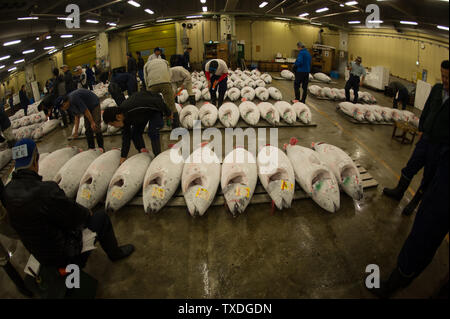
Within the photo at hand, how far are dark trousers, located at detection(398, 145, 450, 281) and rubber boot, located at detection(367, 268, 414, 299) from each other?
60 millimetres

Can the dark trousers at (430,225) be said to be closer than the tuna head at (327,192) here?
Yes

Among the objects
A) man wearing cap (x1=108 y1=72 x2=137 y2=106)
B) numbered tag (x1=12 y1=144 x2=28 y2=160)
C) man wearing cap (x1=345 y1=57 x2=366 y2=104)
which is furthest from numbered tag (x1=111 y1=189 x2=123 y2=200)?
man wearing cap (x1=345 y1=57 x2=366 y2=104)

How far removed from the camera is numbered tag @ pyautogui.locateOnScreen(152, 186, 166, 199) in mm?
3057

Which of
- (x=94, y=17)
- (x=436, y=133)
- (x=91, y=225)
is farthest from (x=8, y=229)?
(x=94, y=17)

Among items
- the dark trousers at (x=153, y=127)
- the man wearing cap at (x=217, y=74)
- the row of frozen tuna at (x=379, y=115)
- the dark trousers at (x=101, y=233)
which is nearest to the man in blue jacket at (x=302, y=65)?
the row of frozen tuna at (x=379, y=115)

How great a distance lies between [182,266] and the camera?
8.18 ft

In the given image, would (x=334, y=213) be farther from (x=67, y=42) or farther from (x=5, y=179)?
(x=67, y=42)

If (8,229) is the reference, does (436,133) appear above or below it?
above

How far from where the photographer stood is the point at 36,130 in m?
6.41

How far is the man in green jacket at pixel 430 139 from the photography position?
1.57m

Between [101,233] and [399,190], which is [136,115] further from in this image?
[399,190]

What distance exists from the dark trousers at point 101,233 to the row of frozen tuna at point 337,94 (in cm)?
858

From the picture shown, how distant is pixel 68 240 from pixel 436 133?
287 centimetres

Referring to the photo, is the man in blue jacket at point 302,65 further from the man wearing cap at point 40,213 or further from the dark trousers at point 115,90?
the man wearing cap at point 40,213
